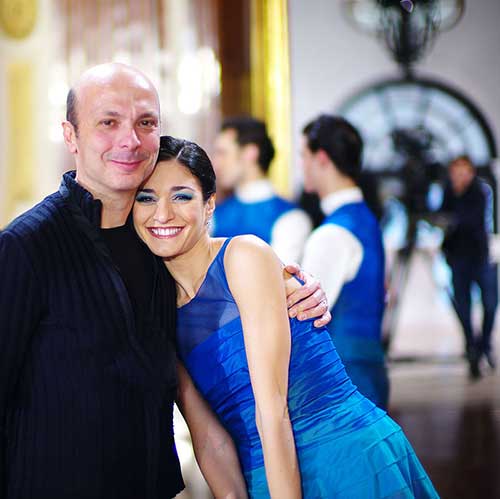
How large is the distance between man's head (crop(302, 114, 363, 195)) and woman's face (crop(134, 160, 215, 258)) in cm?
114

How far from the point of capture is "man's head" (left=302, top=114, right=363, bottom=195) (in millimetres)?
2596

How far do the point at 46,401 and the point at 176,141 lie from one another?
0.55m

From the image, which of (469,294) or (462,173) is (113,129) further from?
(462,173)

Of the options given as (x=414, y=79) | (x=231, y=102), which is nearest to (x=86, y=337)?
(x=231, y=102)

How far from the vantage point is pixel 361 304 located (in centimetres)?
241

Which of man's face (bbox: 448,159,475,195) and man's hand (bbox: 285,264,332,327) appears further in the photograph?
man's face (bbox: 448,159,475,195)

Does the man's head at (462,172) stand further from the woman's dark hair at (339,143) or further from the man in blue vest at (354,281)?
the man in blue vest at (354,281)

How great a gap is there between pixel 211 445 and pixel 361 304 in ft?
3.09

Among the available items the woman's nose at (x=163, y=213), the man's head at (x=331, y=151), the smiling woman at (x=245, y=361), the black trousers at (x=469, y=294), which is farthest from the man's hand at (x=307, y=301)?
the black trousers at (x=469, y=294)

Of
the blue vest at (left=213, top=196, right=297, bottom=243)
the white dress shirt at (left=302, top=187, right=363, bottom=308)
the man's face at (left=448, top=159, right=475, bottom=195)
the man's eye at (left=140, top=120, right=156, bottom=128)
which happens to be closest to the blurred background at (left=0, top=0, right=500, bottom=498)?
the man's face at (left=448, top=159, right=475, bottom=195)

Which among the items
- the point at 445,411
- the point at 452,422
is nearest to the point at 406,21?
the point at 445,411

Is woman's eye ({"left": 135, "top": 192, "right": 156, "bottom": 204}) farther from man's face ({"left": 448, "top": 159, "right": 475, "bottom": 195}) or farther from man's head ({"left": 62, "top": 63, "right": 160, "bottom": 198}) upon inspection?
man's face ({"left": 448, "top": 159, "right": 475, "bottom": 195})

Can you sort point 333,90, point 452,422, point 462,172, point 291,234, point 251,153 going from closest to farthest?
1. point 291,234
2. point 251,153
3. point 452,422
4. point 462,172
5. point 333,90

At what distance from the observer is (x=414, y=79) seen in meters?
8.40
